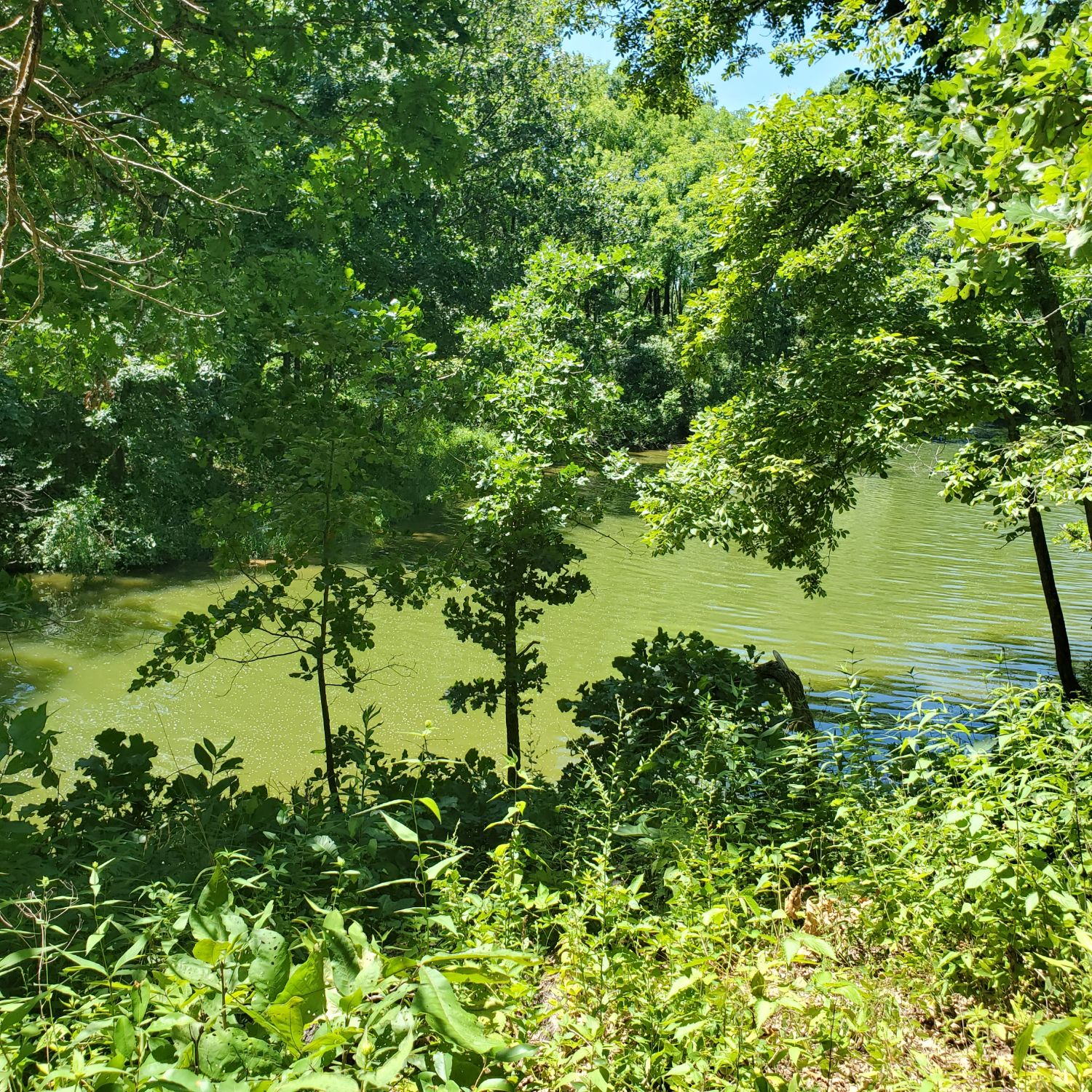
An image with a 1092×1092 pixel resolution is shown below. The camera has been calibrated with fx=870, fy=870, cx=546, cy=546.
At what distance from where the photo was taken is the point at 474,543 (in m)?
5.66

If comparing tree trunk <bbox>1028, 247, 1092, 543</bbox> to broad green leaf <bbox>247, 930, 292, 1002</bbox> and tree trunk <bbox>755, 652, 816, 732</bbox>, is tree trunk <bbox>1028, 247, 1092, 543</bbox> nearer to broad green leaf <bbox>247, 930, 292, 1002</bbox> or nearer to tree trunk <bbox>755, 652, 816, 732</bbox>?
tree trunk <bbox>755, 652, 816, 732</bbox>

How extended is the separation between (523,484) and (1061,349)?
5.37 m

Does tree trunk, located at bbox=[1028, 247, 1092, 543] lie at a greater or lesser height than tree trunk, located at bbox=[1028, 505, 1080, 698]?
greater

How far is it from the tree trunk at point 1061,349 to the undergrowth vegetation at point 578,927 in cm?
461

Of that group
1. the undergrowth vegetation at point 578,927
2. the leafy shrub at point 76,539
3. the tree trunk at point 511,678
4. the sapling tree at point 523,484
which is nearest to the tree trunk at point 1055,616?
the sapling tree at point 523,484

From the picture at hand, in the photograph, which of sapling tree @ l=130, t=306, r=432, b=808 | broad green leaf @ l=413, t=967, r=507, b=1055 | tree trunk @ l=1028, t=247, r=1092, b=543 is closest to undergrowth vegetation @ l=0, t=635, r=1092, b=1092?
broad green leaf @ l=413, t=967, r=507, b=1055

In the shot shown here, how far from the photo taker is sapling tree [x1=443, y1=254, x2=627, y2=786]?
541 cm

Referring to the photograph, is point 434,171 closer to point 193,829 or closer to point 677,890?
point 193,829

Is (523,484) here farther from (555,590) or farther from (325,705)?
(325,705)

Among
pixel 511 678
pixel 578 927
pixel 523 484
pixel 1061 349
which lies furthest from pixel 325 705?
pixel 1061 349

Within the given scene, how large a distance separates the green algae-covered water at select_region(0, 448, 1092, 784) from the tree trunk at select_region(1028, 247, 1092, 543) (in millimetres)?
2314

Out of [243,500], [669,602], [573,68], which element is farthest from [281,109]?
[573,68]

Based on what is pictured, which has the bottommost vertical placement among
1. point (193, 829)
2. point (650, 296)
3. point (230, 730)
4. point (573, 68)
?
point (230, 730)

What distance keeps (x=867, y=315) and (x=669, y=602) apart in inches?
271
